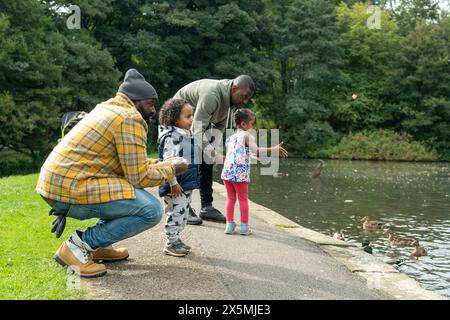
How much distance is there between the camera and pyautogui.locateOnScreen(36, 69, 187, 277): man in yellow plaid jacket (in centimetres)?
420

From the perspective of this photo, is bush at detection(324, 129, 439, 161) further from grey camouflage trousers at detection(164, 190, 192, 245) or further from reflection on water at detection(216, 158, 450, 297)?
grey camouflage trousers at detection(164, 190, 192, 245)

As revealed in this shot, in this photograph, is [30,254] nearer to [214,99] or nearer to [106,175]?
[106,175]

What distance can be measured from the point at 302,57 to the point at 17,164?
21408 mm

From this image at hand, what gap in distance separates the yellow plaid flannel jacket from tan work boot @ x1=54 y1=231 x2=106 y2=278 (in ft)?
1.51

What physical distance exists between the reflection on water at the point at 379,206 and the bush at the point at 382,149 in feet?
29.2

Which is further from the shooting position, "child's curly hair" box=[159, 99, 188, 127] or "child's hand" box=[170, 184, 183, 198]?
"child's curly hair" box=[159, 99, 188, 127]

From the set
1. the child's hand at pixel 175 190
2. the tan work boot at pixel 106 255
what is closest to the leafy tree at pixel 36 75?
the tan work boot at pixel 106 255

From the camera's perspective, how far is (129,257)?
5129 millimetres

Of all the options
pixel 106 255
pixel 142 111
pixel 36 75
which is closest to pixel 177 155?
pixel 142 111

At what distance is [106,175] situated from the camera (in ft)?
14.2

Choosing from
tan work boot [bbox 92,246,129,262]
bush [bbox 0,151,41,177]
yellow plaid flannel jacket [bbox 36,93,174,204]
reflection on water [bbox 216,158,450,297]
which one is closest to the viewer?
yellow plaid flannel jacket [bbox 36,93,174,204]

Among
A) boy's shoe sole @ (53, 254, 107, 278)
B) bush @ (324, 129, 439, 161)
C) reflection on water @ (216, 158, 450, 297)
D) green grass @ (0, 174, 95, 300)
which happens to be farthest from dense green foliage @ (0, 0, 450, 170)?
boy's shoe sole @ (53, 254, 107, 278)

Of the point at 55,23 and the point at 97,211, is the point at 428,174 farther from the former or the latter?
the point at 97,211
